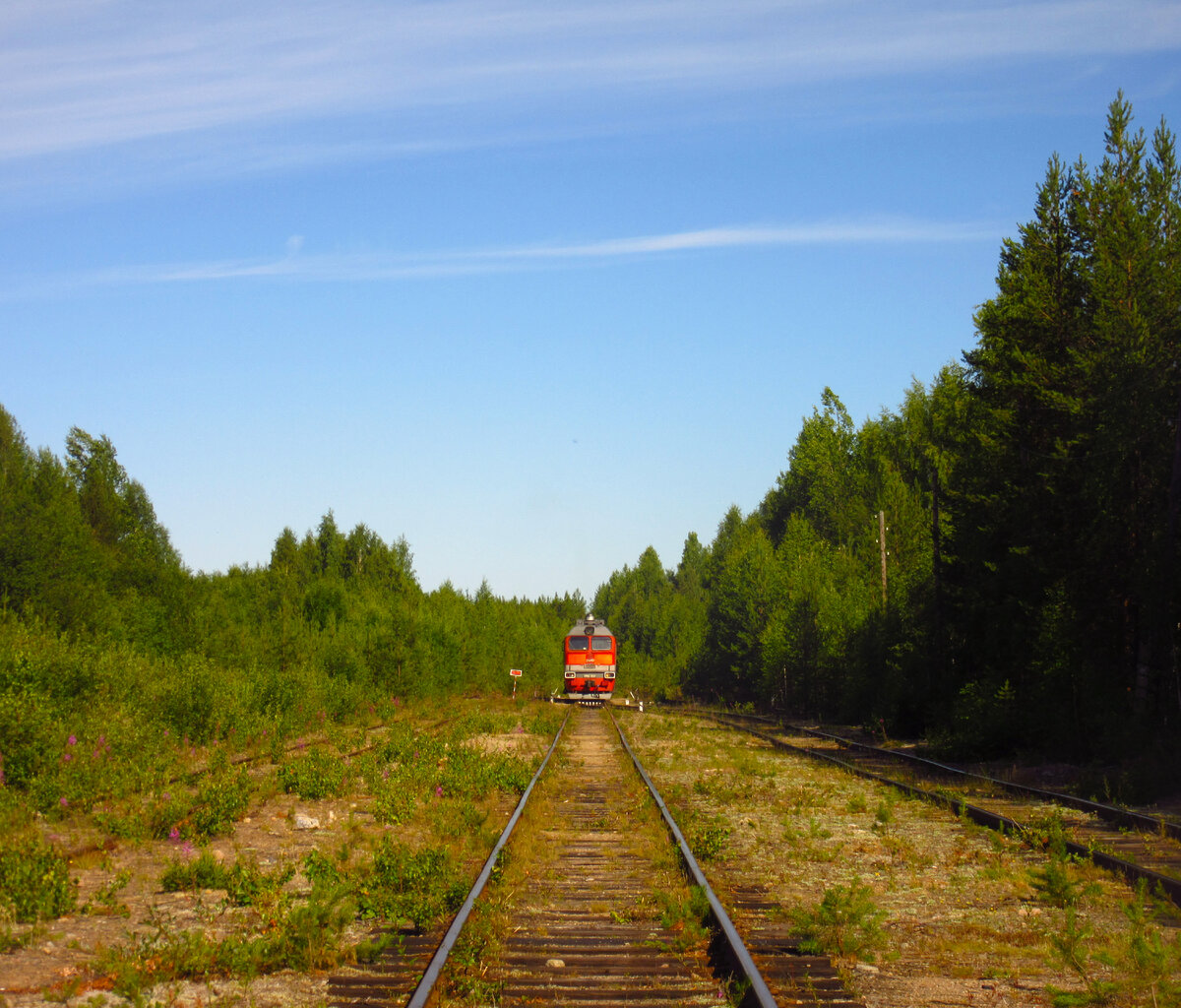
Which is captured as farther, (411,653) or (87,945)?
(411,653)

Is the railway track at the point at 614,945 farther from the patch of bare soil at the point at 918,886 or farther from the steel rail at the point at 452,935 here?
the patch of bare soil at the point at 918,886

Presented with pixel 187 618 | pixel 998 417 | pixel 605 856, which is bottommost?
pixel 605 856

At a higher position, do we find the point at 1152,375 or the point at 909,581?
the point at 1152,375

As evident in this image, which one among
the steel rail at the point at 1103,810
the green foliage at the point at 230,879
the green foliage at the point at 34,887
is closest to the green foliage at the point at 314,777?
the green foliage at the point at 230,879

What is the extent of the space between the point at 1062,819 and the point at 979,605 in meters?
14.1

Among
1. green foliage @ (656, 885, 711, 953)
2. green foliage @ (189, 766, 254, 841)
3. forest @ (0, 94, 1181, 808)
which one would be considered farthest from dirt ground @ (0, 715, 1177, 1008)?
forest @ (0, 94, 1181, 808)

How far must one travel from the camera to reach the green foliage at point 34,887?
7445mm

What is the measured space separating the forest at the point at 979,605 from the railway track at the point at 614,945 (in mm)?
6791

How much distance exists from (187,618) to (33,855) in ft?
105

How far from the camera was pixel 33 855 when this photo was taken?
27.0ft

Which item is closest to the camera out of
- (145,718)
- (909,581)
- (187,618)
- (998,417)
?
(145,718)

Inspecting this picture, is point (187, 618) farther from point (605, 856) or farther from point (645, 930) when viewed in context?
point (645, 930)

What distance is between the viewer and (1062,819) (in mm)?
11836

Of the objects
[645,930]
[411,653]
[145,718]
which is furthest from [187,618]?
[645,930]
